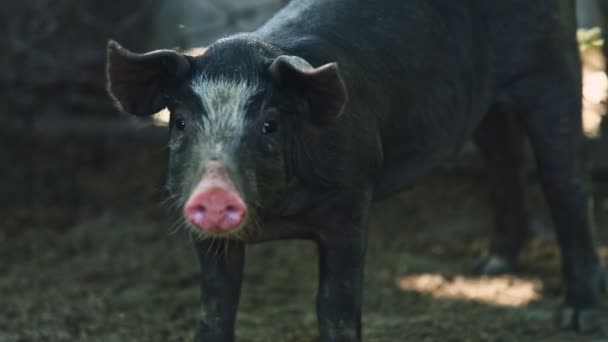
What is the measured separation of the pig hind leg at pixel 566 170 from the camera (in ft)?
14.5

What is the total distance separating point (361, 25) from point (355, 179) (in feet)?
2.15

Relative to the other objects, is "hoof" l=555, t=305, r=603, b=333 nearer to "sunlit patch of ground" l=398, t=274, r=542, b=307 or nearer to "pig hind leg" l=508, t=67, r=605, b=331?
"pig hind leg" l=508, t=67, r=605, b=331

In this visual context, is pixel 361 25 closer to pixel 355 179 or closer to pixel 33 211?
pixel 355 179

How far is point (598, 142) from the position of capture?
20.9 ft

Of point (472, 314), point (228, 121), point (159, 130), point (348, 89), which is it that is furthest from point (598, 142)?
point (228, 121)

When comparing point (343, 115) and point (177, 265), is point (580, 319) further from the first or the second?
point (177, 265)

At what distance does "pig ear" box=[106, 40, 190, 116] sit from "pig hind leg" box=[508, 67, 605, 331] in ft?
5.45

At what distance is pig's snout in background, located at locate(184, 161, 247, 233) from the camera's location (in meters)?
2.93

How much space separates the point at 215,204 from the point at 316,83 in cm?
53

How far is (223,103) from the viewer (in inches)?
126

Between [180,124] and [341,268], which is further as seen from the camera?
[341,268]

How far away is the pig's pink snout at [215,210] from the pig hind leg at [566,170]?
1.86 metres

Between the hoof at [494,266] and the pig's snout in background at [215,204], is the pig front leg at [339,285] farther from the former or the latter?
the hoof at [494,266]

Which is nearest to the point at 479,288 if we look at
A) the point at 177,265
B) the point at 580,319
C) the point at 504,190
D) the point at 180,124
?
the point at 504,190
